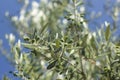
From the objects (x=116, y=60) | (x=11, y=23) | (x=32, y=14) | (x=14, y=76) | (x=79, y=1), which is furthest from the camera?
(x=32, y=14)

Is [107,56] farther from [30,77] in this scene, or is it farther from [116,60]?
[30,77]

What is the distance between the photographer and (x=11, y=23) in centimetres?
788

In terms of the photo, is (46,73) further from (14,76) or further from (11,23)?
(11,23)

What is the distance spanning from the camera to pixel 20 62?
2.21 m

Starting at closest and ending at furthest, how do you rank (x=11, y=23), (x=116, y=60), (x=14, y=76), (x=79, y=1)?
(x=116, y=60) → (x=14, y=76) → (x=79, y=1) → (x=11, y=23)

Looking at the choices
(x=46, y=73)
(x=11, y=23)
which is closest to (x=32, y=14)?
(x=11, y=23)

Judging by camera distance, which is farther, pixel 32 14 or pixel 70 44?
pixel 32 14

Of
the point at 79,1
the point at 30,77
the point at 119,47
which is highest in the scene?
the point at 79,1

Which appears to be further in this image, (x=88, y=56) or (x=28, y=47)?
(x=88, y=56)

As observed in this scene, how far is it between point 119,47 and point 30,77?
0.52 m

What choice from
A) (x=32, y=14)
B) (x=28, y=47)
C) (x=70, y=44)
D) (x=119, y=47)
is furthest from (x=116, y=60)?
(x=32, y=14)

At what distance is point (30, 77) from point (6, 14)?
19.2 ft

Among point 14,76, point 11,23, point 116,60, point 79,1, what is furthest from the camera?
point 11,23

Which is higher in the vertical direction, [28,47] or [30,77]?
[28,47]
